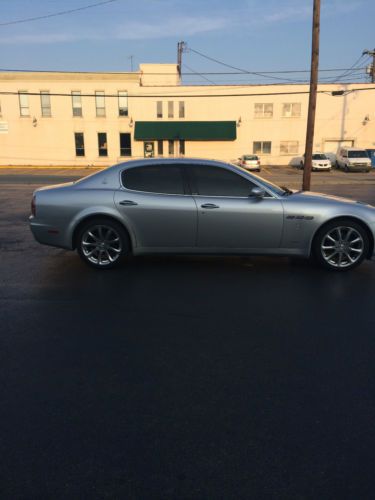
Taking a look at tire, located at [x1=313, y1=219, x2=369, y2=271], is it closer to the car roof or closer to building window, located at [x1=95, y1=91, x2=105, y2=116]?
the car roof

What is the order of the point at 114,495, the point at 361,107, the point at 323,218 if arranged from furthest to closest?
1. the point at 361,107
2. the point at 323,218
3. the point at 114,495

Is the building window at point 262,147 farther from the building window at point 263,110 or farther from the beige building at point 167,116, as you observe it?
the building window at point 263,110

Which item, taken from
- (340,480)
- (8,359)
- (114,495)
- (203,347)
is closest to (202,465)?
(114,495)

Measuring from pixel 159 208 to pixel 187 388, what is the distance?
128 inches

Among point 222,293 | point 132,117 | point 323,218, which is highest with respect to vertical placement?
point 132,117

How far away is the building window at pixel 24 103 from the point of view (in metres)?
40.6

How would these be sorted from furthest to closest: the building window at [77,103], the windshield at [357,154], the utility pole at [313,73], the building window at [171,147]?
the building window at [171,147], the building window at [77,103], the windshield at [357,154], the utility pole at [313,73]

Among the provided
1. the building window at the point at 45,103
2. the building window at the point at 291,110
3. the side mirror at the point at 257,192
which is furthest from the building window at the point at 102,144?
the side mirror at the point at 257,192

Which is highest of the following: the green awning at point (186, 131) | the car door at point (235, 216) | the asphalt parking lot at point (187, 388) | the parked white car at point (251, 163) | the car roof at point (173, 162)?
the green awning at point (186, 131)

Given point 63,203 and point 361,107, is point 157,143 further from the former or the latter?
point 63,203

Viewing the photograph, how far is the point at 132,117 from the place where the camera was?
4084cm

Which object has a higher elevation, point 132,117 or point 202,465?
point 132,117

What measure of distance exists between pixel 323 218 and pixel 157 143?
37.1m

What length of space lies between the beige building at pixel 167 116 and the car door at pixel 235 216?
35.7m
